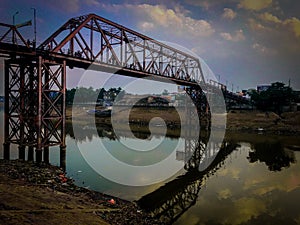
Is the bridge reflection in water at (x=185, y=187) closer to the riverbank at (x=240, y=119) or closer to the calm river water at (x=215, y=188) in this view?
the calm river water at (x=215, y=188)

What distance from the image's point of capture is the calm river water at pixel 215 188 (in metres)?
13.2

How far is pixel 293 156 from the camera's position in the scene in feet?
97.9

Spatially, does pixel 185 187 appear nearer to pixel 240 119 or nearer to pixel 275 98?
pixel 240 119

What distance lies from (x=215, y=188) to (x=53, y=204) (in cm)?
1113

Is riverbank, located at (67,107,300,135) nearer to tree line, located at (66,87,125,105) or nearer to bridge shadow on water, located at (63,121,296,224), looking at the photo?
bridge shadow on water, located at (63,121,296,224)

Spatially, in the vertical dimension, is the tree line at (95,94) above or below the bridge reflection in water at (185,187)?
above

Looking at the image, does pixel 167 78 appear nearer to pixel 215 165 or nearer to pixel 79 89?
pixel 215 165

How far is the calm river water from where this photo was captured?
520 inches

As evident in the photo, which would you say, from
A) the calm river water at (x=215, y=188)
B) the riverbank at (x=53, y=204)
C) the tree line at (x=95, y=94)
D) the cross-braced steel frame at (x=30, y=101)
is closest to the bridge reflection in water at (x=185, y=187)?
the calm river water at (x=215, y=188)

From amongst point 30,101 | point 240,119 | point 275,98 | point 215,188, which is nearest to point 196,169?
point 215,188

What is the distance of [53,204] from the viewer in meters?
10.5

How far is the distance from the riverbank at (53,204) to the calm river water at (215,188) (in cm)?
202

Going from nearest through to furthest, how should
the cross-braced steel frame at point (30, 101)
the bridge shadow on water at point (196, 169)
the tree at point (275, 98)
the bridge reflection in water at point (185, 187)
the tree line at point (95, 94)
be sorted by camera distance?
the bridge reflection in water at point (185, 187) → the bridge shadow on water at point (196, 169) → the cross-braced steel frame at point (30, 101) → the tree at point (275, 98) → the tree line at point (95, 94)

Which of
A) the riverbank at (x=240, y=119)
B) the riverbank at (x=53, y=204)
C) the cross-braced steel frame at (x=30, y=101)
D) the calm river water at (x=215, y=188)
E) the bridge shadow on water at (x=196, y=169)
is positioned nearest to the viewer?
the riverbank at (x=53, y=204)
